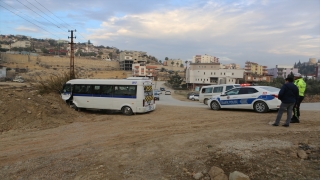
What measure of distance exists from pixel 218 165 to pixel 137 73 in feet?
368

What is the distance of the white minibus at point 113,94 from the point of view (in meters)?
14.5

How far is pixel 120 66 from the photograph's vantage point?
5782 inches

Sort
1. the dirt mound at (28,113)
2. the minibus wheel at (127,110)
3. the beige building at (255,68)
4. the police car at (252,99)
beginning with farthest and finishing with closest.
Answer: the beige building at (255,68) → the minibus wheel at (127,110) → the police car at (252,99) → the dirt mound at (28,113)

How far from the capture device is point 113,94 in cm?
1509

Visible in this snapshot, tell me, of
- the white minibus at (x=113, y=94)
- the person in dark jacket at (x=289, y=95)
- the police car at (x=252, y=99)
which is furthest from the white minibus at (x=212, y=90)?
the person in dark jacket at (x=289, y=95)

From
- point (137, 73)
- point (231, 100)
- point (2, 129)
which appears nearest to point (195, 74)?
point (137, 73)

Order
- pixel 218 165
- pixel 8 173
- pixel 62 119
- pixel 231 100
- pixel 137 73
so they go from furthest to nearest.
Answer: pixel 137 73 < pixel 231 100 < pixel 62 119 < pixel 8 173 < pixel 218 165

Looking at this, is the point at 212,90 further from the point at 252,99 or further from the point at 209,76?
the point at 209,76

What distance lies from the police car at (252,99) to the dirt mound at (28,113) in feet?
28.2

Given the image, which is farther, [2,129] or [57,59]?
[57,59]

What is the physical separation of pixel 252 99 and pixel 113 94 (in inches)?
315

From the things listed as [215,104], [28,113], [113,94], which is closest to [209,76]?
[215,104]

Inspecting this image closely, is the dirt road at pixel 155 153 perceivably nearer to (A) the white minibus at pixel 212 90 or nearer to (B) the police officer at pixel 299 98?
(B) the police officer at pixel 299 98

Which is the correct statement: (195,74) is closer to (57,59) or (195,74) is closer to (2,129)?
(57,59)
